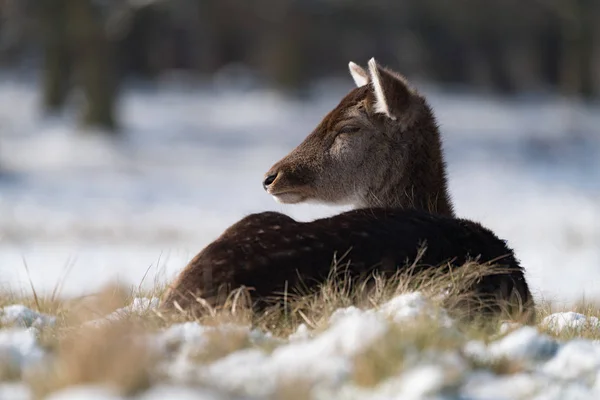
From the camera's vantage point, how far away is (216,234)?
16.2 metres

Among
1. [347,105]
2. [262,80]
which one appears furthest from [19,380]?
[262,80]

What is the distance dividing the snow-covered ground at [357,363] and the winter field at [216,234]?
10 millimetres

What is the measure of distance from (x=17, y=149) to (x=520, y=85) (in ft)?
71.6

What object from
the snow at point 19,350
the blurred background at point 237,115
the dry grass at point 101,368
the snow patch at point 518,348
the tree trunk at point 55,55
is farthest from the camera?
the tree trunk at point 55,55

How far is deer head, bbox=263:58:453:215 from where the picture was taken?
19.8ft

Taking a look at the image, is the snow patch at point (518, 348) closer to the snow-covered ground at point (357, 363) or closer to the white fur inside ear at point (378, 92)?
the snow-covered ground at point (357, 363)

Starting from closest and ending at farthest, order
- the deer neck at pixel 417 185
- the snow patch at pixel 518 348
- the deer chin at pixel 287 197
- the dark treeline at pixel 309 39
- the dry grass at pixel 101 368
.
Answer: the dry grass at pixel 101 368, the snow patch at pixel 518 348, the deer neck at pixel 417 185, the deer chin at pixel 287 197, the dark treeline at pixel 309 39

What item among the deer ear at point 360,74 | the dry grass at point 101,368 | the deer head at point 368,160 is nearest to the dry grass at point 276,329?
the dry grass at point 101,368

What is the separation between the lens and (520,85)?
3931 cm

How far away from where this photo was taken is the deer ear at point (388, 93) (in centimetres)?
585

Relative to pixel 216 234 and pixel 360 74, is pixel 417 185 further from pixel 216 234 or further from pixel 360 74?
pixel 216 234

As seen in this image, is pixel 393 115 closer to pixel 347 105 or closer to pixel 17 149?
pixel 347 105

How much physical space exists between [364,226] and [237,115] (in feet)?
87.4

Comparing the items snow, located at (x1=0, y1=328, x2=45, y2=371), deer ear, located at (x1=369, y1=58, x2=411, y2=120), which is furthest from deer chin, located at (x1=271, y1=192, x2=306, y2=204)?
snow, located at (x1=0, y1=328, x2=45, y2=371)
